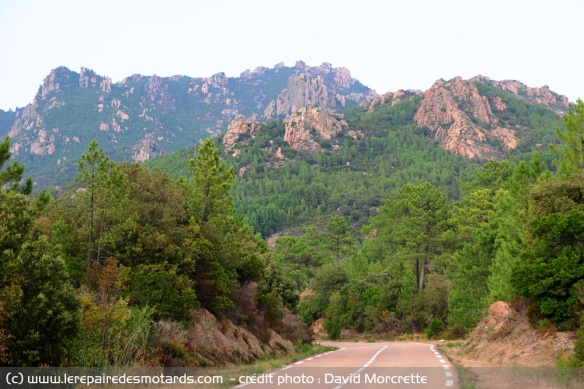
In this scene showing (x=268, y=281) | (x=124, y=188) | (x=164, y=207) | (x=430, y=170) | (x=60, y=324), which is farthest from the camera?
(x=430, y=170)

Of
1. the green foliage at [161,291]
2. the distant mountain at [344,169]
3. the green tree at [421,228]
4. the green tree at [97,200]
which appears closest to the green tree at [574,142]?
the green foliage at [161,291]

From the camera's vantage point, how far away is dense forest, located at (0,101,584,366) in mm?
12141

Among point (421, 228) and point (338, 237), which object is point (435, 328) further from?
point (338, 237)

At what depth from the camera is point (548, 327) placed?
1989cm

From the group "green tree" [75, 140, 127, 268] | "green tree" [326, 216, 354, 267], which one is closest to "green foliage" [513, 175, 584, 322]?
"green tree" [75, 140, 127, 268]

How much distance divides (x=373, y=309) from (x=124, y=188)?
135ft

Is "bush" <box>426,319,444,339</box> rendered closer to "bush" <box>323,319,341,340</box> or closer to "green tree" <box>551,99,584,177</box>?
"bush" <box>323,319,341,340</box>

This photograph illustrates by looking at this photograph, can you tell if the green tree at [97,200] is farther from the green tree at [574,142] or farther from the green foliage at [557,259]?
the green tree at [574,142]

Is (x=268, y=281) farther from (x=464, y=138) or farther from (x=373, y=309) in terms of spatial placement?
(x=464, y=138)

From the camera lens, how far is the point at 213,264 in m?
24.6

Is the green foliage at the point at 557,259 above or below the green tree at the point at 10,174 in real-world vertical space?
below

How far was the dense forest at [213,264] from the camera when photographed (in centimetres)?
1214

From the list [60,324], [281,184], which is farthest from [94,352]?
[281,184]

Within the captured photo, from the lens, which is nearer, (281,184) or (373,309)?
(373,309)
